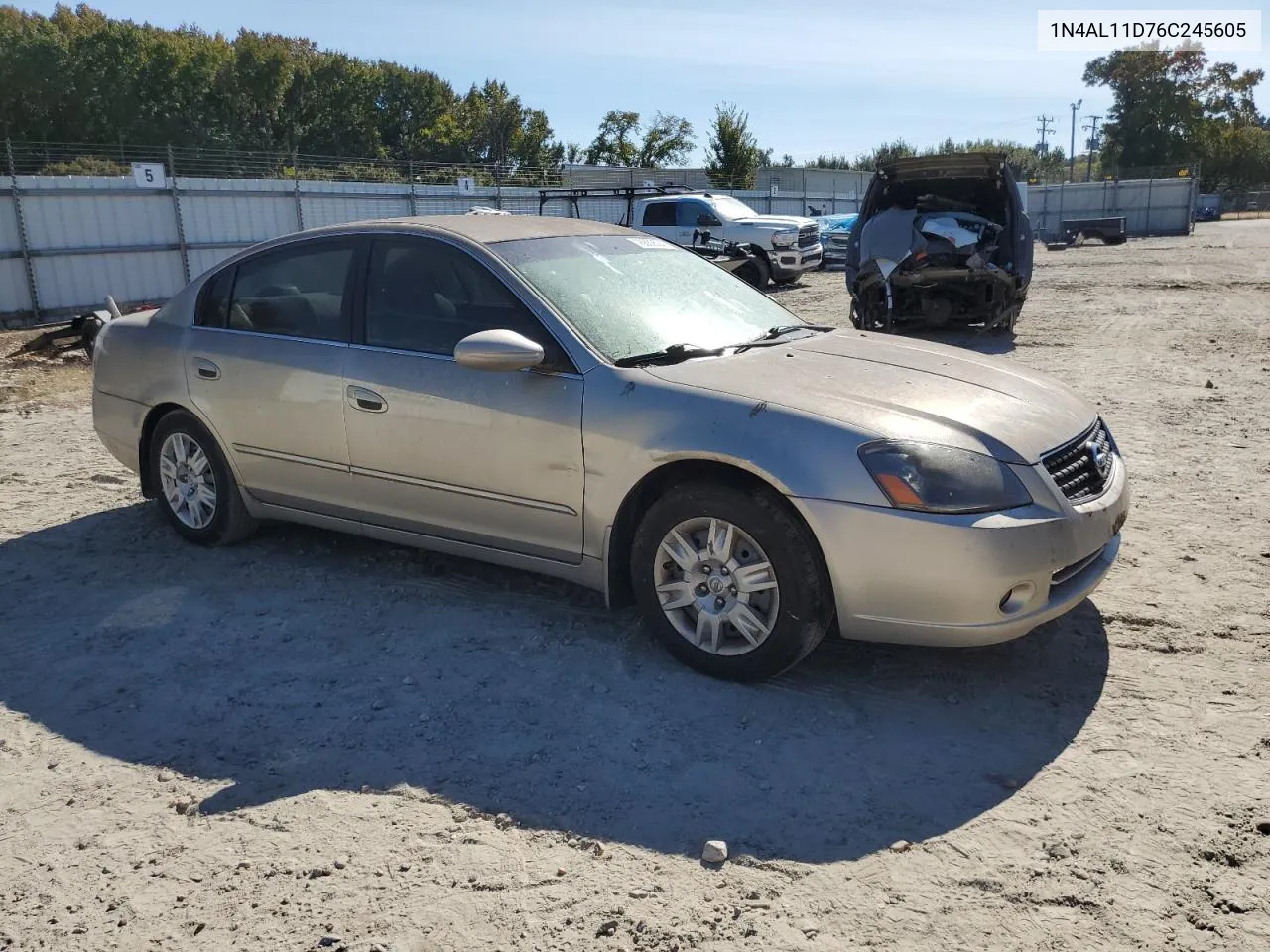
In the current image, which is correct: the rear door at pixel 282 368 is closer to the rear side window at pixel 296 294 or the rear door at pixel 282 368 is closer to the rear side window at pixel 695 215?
the rear side window at pixel 296 294

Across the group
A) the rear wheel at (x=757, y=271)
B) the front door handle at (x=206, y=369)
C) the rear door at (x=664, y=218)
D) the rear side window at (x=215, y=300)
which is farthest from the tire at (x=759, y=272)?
the front door handle at (x=206, y=369)

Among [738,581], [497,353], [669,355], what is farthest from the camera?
[669,355]

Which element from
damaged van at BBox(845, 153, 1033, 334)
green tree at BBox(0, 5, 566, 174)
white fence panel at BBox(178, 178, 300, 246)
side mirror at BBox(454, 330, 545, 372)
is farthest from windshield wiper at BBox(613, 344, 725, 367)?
green tree at BBox(0, 5, 566, 174)

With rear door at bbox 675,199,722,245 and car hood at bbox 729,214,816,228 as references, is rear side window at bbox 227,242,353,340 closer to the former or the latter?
rear door at bbox 675,199,722,245

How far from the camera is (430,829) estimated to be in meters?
2.95

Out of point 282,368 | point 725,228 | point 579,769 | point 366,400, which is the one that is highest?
point 725,228

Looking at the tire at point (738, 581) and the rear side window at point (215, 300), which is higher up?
the rear side window at point (215, 300)

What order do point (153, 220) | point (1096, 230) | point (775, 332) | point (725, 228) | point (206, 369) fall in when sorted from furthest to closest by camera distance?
point (1096, 230), point (725, 228), point (153, 220), point (206, 369), point (775, 332)

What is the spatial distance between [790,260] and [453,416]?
1750 cm

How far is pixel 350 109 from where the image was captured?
7238 centimetres

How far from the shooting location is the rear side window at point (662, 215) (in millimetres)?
20672

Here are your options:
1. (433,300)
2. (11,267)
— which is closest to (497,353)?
(433,300)

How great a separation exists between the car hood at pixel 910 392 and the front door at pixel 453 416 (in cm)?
51

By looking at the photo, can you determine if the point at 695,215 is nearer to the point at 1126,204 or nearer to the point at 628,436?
the point at 628,436
